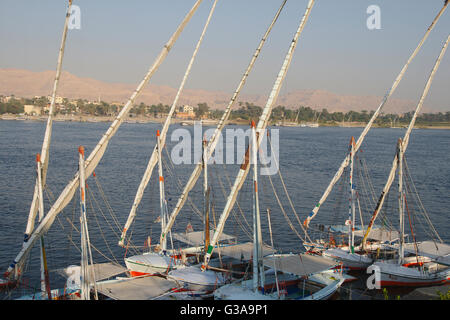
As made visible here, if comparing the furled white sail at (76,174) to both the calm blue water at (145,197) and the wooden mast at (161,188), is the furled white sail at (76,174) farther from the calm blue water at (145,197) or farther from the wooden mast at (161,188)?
the wooden mast at (161,188)

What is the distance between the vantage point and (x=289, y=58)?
17.0m

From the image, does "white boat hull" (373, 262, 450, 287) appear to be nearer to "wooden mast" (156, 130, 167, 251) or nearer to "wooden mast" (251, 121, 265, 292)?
"wooden mast" (251, 121, 265, 292)

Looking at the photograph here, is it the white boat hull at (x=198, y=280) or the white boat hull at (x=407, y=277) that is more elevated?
the white boat hull at (x=198, y=280)

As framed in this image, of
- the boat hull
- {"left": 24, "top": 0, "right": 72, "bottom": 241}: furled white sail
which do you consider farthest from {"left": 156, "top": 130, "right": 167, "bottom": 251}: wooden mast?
the boat hull

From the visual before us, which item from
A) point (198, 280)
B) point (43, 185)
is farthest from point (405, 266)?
point (43, 185)

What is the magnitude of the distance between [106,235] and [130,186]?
734 inches

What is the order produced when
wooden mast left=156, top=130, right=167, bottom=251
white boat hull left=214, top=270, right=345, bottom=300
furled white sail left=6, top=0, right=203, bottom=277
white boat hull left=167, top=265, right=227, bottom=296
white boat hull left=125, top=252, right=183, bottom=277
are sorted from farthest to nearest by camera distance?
wooden mast left=156, top=130, right=167, bottom=251 → white boat hull left=125, top=252, right=183, bottom=277 → white boat hull left=167, top=265, right=227, bottom=296 → white boat hull left=214, top=270, right=345, bottom=300 → furled white sail left=6, top=0, right=203, bottom=277

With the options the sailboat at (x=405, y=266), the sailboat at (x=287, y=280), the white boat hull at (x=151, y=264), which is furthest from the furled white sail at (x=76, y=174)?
the sailboat at (x=405, y=266)

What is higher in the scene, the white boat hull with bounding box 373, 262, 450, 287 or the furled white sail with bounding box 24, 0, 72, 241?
the furled white sail with bounding box 24, 0, 72, 241

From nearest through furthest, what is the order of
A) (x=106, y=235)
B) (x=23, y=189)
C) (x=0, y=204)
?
(x=106, y=235) < (x=0, y=204) < (x=23, y=189)

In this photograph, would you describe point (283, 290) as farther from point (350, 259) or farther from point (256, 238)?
point (350, 259)

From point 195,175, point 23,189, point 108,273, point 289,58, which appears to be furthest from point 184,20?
point 23,189
